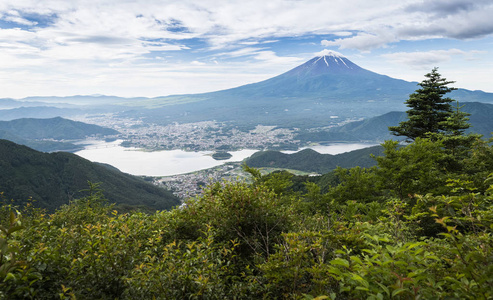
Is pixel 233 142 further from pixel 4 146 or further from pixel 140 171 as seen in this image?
pixel 4 146

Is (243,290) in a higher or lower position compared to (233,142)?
higher

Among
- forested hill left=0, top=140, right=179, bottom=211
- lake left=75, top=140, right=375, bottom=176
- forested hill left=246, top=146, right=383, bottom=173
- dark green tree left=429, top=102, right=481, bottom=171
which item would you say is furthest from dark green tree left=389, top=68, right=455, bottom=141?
lake left=75, top=140, right=375, bottom=176

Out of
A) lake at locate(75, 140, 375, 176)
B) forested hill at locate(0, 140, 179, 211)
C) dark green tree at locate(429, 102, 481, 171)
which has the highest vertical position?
dark green tree at locate(429, 102, 481, 171)

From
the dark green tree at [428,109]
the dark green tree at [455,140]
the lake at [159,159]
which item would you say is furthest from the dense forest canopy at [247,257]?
the lake at [159,159]

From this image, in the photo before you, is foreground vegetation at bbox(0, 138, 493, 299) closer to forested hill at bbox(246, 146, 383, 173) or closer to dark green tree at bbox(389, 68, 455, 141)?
dark green tree at bbox(389, 68, 455, 141)

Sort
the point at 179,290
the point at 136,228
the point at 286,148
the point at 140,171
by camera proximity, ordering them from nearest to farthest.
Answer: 1. the point at 179,290
2. the point at 136,228
3. the point at 140,171
4. the point at 286,148

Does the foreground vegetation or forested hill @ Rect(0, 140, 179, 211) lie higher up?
the foreground vegetation

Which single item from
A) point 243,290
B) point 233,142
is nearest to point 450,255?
point 243,290
